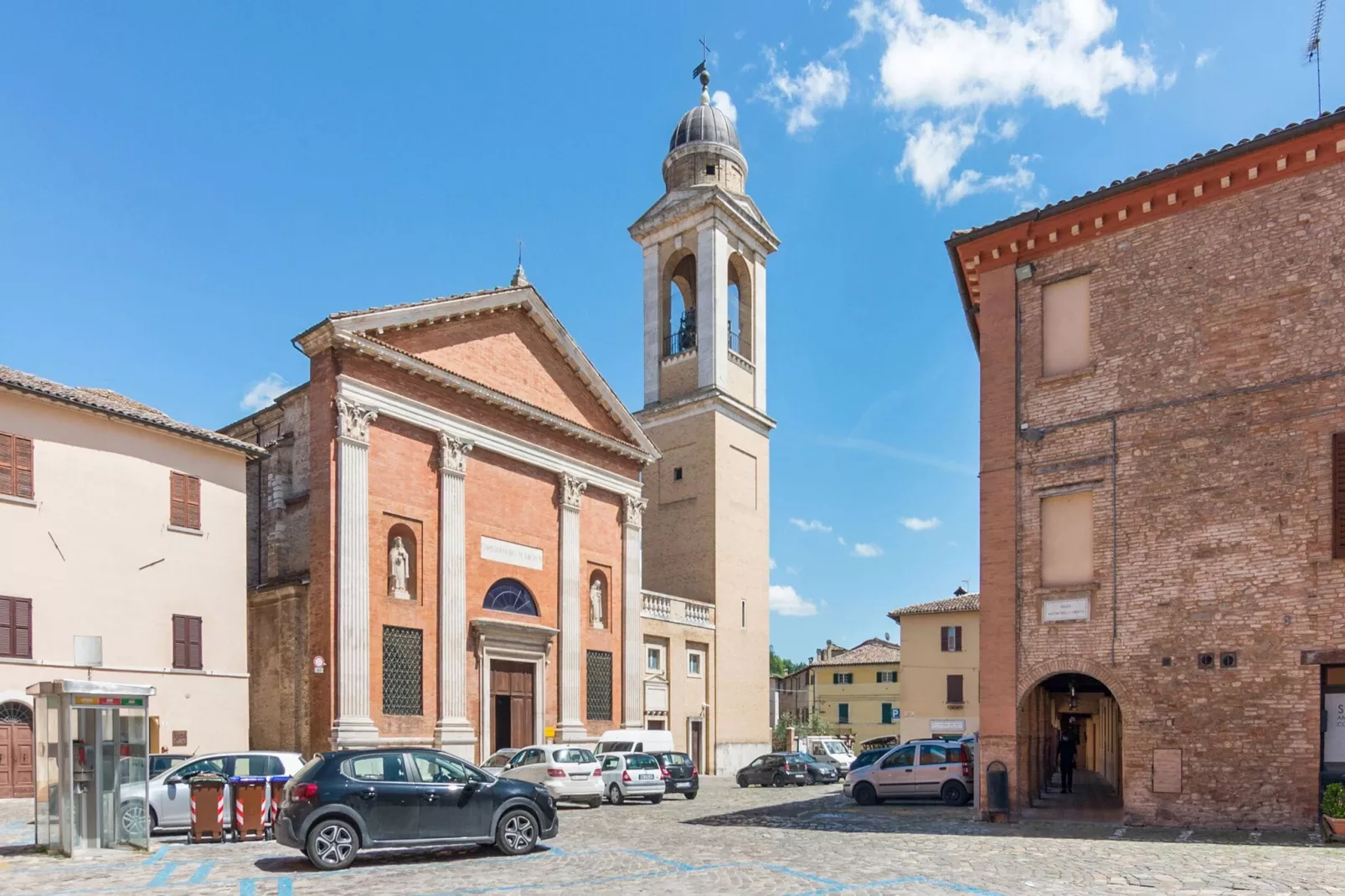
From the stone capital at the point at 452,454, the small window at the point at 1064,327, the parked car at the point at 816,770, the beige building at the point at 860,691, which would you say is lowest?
the beige building at the point at 860,691

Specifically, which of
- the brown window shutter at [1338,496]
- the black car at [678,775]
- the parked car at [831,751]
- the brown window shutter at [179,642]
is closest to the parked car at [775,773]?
the parked car at [831,751]

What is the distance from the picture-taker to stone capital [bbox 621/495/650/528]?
34281 mm

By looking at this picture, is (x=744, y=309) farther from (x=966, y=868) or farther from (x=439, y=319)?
(x=966, y=868)

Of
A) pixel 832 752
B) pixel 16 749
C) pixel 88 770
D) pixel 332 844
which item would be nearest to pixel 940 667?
pixel 832 752

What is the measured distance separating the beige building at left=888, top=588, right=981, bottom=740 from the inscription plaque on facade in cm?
3306

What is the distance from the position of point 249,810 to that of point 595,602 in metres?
18.2

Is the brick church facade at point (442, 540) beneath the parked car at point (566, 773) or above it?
above

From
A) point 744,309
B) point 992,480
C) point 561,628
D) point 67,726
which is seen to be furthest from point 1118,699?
point 744,309

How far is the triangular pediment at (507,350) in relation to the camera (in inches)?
1064

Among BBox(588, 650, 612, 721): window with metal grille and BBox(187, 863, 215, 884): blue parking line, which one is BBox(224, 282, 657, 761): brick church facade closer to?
BBox(588, 650, 612, 721): window with metal grille

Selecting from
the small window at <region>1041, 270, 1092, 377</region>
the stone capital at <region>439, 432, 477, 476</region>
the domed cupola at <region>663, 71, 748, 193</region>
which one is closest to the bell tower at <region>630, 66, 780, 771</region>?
the domed cupola at <region>663, 71, 748, 193</region>

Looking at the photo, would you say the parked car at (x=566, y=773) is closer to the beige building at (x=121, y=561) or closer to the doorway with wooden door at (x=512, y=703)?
the doorway with wooden door at (x=512, y=703)

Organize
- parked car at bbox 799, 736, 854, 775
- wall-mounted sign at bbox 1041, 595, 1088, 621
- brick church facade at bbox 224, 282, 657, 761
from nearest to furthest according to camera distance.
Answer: wall-mounted sign at bbox 1041, 595, 1088, 621 < brick church facade at bbox 224, 282, 657, 761 < parked car at bbox 799, 736, 854, 775

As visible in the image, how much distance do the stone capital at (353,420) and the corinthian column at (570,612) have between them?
7.18m
